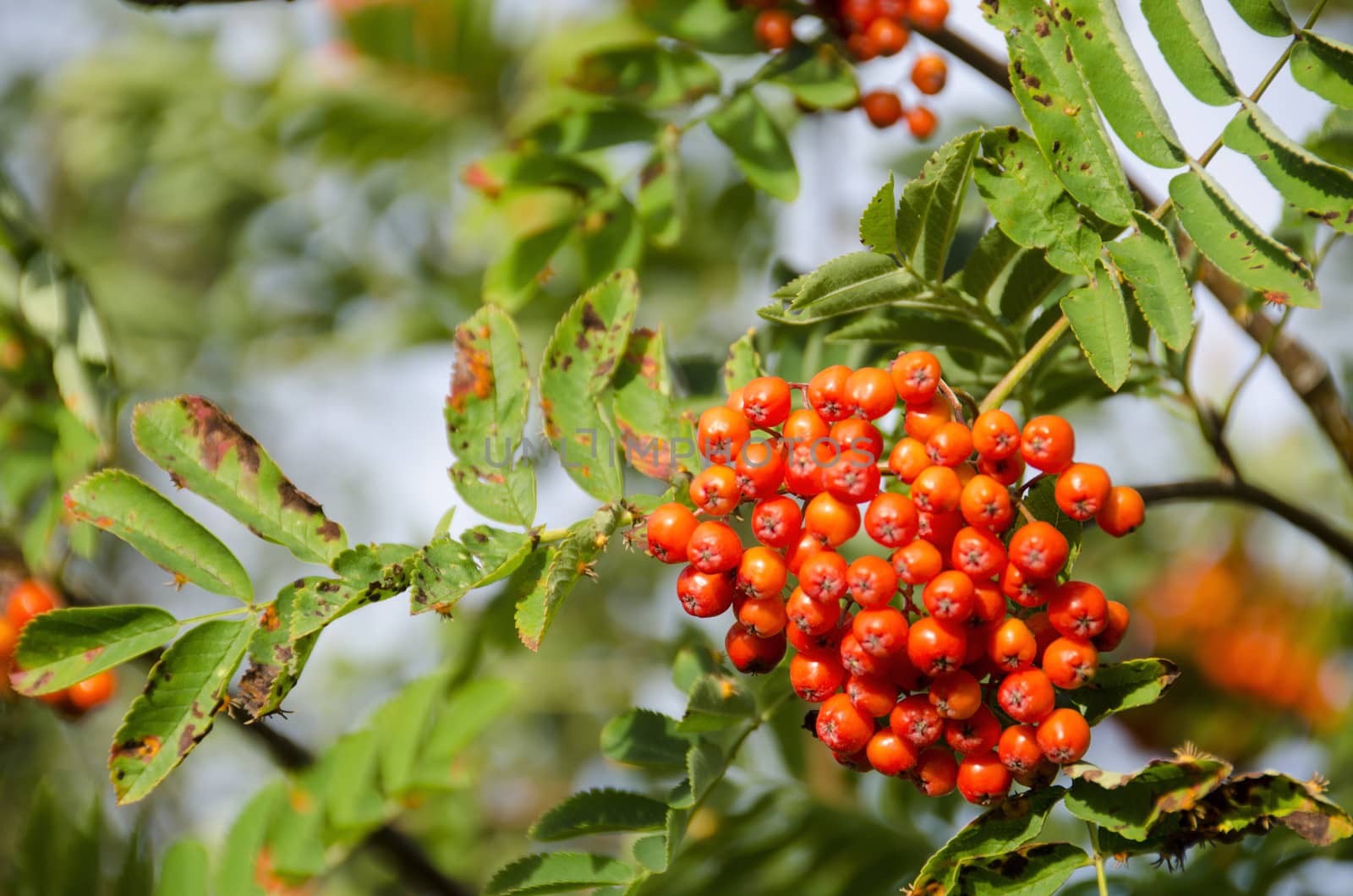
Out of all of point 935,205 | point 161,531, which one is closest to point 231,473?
point 161,531

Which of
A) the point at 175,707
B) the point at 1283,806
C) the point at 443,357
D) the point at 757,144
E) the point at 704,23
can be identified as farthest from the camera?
the point at 443,357

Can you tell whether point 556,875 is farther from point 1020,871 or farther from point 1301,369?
point 1301,369

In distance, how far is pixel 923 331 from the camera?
1.57m

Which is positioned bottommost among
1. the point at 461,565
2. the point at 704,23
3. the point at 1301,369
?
the point at 461,565

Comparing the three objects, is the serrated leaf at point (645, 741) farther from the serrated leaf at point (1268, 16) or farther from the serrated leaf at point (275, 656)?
the serrated leaf at point (1268, 16)

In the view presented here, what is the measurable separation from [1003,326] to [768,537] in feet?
1.63

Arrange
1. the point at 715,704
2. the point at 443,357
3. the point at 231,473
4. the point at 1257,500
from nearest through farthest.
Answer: the point at 231,473 < the point at 715,704 < the point at 1257,500 < the point at 443,357

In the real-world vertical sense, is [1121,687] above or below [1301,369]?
below

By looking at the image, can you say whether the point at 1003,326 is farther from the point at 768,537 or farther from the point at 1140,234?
the point at 768,537

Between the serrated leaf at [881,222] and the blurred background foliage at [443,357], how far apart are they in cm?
79

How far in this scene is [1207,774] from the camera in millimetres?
1231

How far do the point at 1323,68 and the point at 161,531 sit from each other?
62.4 inches

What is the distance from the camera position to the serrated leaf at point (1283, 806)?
3.92 feet

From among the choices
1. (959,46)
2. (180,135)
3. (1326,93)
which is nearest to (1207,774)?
(1326,93)
